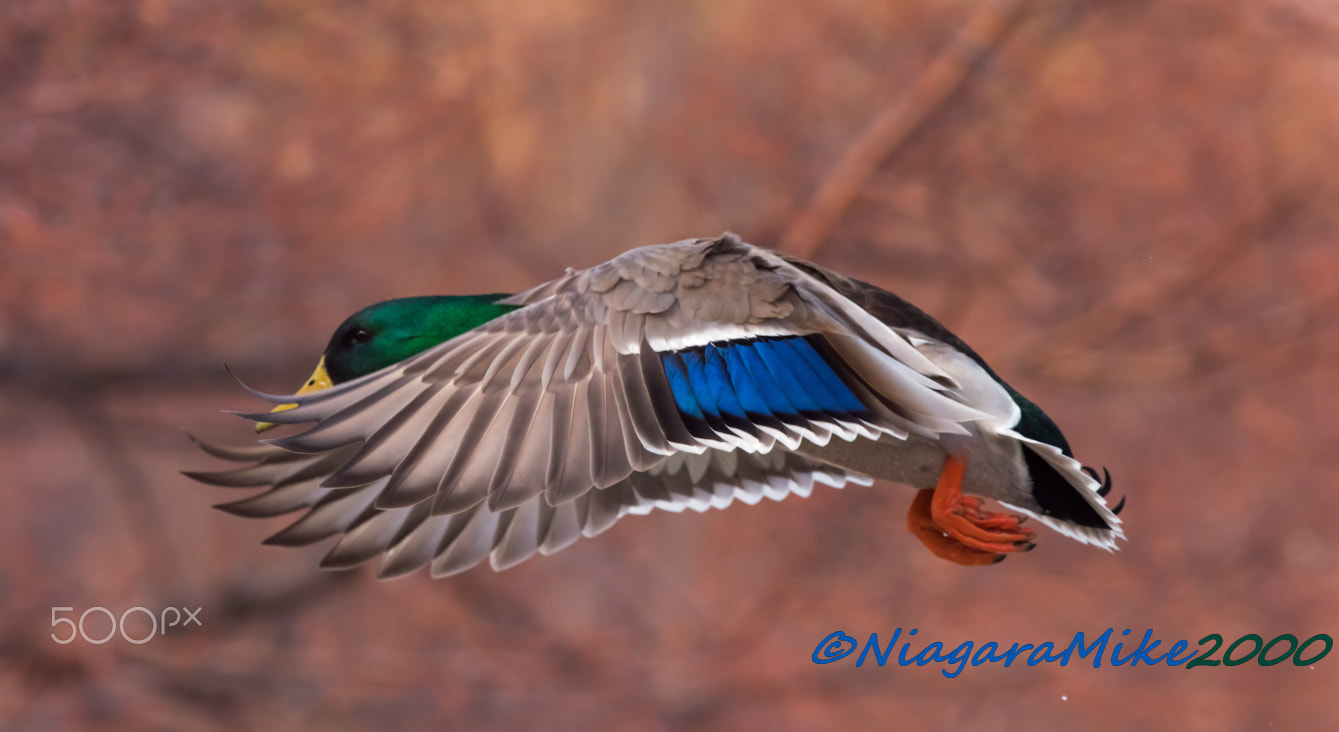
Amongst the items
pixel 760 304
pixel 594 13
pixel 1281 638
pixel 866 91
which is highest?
pixel 594 13

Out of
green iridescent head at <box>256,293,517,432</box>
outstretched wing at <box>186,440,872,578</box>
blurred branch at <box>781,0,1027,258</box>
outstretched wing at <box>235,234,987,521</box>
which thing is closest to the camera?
outstretched wing at <box>235,234,987,521</box>

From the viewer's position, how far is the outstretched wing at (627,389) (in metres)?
0.92

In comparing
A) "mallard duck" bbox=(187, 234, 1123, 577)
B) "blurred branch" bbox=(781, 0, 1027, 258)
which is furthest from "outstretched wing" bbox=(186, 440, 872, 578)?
"blurred branch" bbox=(781, 0, 1027, 258)

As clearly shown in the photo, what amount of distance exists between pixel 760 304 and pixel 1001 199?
1604 millimetres

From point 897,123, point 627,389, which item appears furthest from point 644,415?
point 897,123

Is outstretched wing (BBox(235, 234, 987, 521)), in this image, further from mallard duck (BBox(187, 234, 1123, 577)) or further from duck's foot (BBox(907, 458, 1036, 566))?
duck's foot (BBox(907, 458, 1036, 566))

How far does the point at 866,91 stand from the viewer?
7.75 ft

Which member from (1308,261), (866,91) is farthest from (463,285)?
(1308,261)

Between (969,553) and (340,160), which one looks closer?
(969,553)

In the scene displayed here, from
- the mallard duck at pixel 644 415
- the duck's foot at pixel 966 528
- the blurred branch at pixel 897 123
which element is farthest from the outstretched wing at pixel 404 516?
the blurred branch at pixel 897 123

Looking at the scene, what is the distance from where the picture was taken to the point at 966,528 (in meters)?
1.11

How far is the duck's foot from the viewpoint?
1.10 metres

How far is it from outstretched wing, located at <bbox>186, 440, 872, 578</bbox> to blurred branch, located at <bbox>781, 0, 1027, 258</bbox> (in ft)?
3.59

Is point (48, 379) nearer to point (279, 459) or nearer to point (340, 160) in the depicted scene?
point (340, 160)
